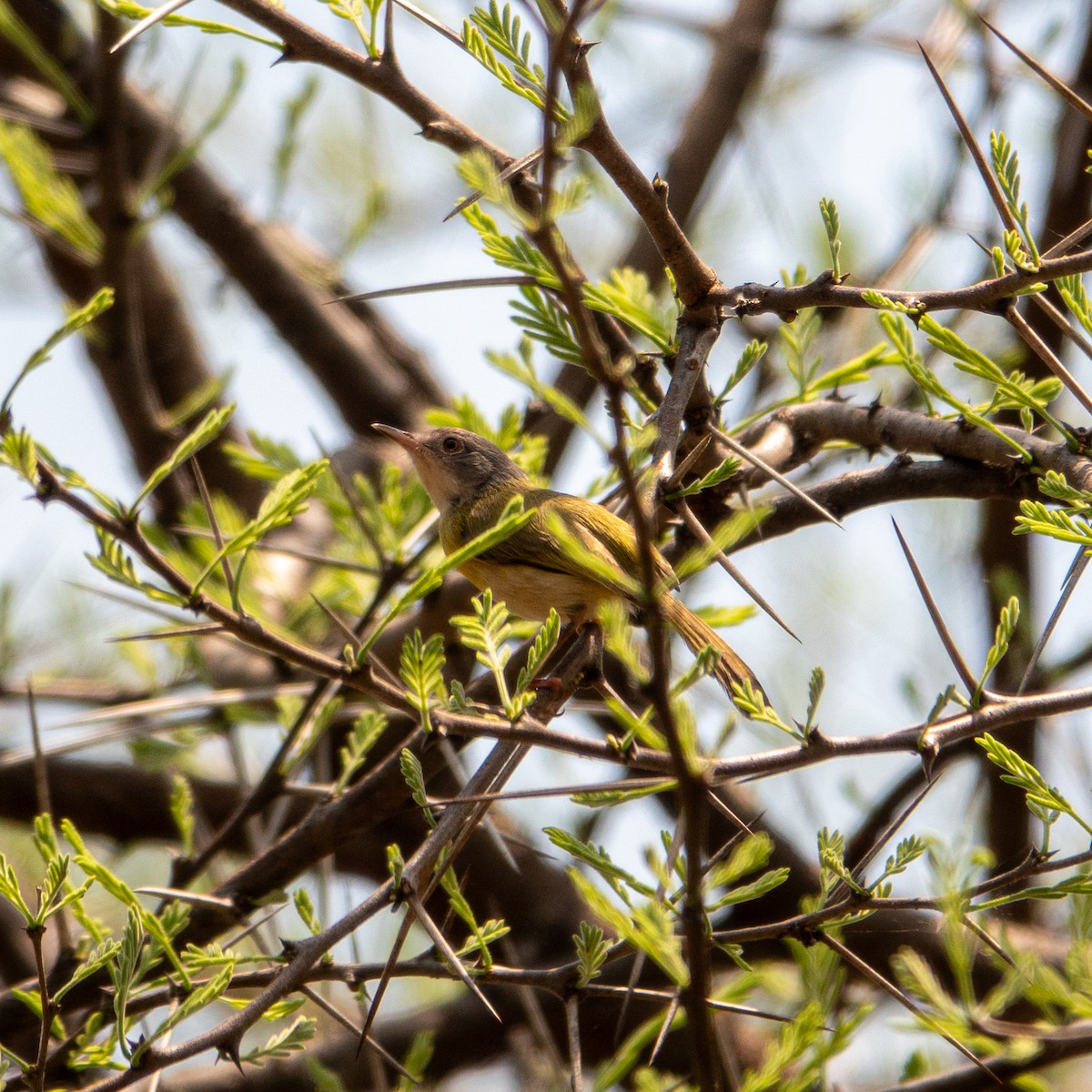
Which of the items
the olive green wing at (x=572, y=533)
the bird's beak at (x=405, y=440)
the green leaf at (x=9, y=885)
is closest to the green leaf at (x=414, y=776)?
the green leaf at (x=9, y=885)

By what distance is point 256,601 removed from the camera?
14.0ft

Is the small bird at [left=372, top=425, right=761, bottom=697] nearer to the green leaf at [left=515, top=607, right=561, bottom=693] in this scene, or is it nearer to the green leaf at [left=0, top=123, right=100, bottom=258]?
the green leaf at [left=515, top=607, right=561, bottom=693]

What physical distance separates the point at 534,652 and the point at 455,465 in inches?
110

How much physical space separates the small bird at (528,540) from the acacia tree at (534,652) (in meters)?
0.16

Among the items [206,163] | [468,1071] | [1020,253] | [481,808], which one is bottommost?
[468,1071]

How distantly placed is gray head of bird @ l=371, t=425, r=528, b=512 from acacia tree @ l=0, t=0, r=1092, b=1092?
0.32 m

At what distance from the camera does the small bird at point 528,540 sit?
3209 millimetres

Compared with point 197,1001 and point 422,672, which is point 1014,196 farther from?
point 197,1001

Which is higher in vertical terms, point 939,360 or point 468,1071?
point 939,360

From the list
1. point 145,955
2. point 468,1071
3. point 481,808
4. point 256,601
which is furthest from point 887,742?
point 468,1071

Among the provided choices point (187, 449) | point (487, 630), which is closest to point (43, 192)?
point (187, 449)

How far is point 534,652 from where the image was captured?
73.5 inches

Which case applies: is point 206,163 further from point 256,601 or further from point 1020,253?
point 1020,253

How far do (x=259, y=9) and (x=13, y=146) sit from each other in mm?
2251
